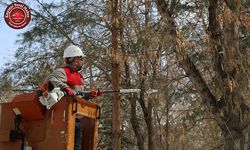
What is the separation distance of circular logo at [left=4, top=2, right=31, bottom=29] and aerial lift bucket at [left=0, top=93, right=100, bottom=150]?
281 inches

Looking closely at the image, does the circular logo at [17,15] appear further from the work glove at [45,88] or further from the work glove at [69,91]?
the work glove at [69,91]

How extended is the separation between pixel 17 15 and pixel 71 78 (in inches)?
345

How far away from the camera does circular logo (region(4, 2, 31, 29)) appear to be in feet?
44.6

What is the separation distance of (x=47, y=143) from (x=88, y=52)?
10514 millimetres

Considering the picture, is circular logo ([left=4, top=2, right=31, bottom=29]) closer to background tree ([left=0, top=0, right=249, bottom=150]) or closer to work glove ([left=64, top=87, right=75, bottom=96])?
background tree ([left=0, top=0, right=249, bottom=150])

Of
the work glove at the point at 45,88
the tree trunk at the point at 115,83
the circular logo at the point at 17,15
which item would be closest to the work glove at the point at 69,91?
the work glove at the point at 45,88

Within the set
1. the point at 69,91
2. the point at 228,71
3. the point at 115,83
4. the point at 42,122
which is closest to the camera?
the point at 69,91

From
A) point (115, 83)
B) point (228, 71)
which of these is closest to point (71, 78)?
point (228, 71)

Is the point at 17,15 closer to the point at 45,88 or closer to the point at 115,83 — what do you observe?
the point at 115,83

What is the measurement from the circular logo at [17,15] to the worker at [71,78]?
6.95 metres

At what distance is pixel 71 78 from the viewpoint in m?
6.55

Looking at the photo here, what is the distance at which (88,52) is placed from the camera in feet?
54.4

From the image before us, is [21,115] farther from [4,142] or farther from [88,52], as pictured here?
[88,52]

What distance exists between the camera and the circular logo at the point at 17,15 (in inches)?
536
